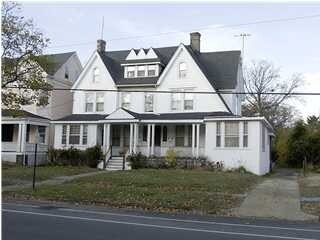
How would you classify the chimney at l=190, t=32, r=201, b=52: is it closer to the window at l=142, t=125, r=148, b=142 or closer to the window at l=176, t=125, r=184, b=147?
the window at l=176, t=125, r=184, b=147

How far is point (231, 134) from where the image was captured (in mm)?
28547

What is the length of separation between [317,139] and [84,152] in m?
21.9

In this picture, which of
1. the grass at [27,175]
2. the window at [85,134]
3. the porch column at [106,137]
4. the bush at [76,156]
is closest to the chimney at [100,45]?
the window at [85,134]

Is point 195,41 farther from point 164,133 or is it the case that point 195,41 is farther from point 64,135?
point 64,135

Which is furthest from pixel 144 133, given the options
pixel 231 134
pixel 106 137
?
pixel 231 134

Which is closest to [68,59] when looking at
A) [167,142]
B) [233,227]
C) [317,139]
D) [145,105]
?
[145,105]

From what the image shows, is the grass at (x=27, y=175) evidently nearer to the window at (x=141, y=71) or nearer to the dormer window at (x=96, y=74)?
the dormer window at (x=96, y=74)

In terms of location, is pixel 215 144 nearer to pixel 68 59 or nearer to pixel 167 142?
pixel 167 142

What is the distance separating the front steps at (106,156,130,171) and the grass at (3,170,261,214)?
6.77 m

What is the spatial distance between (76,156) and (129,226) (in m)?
21.5

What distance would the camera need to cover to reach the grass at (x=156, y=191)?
1575cm

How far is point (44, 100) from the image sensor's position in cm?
2397

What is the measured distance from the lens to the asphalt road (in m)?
9.21

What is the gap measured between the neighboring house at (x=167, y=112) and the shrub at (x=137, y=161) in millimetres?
1683
